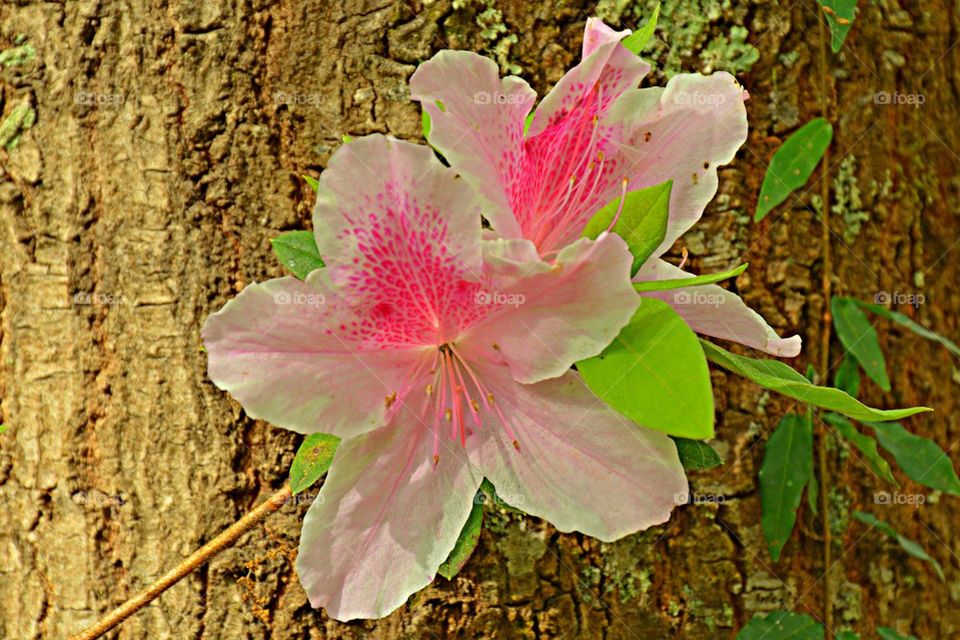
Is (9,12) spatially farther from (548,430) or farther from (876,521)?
(876,521)

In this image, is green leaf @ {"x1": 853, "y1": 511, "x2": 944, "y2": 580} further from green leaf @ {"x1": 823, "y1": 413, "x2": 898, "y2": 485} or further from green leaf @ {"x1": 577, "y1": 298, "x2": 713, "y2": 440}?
A: green leaf @ {"x1": 577, "y1": 298, "x2": 713, "y2": 440}

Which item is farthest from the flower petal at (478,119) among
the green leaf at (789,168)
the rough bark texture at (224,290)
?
the green leaf at (789,168)

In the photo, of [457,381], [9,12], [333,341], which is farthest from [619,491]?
[9,12]

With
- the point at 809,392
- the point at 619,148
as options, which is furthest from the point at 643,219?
the point at 809,392

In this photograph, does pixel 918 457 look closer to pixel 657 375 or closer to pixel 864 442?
pixel 864 442

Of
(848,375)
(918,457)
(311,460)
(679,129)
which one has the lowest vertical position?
(918,457)

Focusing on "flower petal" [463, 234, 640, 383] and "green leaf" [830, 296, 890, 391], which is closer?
"flower petal" [463, 234, 640, 383]

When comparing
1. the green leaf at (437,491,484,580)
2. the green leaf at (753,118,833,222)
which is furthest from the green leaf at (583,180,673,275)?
the green leaf at (753,118,833,222)
